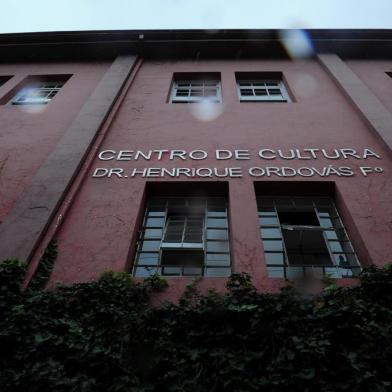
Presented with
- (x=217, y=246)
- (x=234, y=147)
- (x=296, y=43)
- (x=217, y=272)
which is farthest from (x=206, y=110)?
(x=296, y=43)

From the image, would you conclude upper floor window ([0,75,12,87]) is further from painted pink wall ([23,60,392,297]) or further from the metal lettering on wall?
the metal lettering on wall

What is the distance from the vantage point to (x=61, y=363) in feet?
11.6

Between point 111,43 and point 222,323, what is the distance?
972 cm

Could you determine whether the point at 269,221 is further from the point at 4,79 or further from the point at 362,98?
the point at 4,79

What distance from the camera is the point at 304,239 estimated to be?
558cm

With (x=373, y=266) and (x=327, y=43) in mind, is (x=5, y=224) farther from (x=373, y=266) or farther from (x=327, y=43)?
(x=327, y=43)

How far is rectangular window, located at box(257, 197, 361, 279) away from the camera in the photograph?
5.02 meters

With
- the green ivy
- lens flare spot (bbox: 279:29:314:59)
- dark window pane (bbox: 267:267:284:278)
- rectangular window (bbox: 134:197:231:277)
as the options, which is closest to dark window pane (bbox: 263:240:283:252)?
dark window pane (bbox: 267:267:284:278)

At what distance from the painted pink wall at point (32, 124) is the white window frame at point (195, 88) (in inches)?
85.3

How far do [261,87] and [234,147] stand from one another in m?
3.85

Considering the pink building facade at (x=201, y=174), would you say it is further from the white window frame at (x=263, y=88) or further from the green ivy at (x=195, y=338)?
the green ivy at (x=195, y=338)

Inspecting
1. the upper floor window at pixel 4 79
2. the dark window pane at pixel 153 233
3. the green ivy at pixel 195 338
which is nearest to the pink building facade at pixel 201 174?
the dark window pane at pixel 153 233

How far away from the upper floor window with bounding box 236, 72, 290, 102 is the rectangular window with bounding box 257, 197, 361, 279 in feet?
13.0

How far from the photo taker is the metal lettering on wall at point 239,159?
6.18 meters
